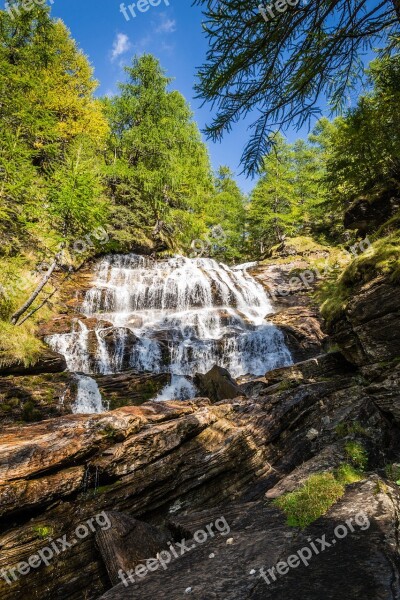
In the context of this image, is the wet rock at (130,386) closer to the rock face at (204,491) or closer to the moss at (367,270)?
the rock face at (204,491)

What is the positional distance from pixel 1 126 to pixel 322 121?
3589 centimetres

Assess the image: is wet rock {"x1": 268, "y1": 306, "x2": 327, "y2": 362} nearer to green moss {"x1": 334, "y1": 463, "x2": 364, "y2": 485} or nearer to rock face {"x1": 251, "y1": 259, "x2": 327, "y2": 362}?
rock face {"x1": 251, "y1": 259, "x2": 327, "y2": 362}

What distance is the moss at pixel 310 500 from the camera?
3541 mm

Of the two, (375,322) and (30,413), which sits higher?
(30,413)

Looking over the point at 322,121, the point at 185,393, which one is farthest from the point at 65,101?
the point at 322,121

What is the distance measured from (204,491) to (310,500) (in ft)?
7.77

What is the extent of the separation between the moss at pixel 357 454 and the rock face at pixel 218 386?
5.25 metres

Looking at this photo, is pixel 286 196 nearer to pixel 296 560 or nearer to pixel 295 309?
pixel 295 309

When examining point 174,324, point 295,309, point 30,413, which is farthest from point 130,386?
point 295,309

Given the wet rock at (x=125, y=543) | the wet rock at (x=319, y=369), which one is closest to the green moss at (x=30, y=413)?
the wet rock at (x=125, y=543)

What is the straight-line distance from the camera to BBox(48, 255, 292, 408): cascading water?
46.5ft

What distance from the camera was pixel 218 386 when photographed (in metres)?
11.2

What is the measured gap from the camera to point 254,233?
3856 centimetres

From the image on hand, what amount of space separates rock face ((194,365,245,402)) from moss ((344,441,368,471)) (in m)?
5.25
